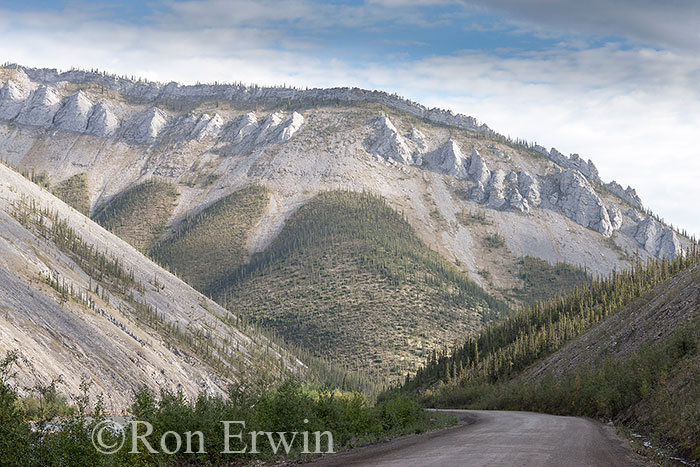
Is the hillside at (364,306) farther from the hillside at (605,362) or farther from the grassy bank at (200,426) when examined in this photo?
the grassy bank at (200,426)

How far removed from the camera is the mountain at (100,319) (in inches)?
2815

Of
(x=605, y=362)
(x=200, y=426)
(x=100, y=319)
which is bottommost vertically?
(x=100, y=319)

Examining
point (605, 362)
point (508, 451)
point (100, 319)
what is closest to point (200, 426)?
point (508, 451)

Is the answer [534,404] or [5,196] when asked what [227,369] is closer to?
[5,196]

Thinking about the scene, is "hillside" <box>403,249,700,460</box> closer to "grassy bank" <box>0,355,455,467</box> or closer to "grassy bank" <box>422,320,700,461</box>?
"grassy bank" <box>422,320,700,461</box>

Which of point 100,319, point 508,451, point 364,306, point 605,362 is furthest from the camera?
point 364,306

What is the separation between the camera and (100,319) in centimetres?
8812

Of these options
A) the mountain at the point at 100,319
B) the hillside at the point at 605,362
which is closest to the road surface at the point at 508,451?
the hillside at the point at 605,362

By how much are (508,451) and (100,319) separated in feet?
277

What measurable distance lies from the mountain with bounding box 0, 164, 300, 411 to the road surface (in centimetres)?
4783

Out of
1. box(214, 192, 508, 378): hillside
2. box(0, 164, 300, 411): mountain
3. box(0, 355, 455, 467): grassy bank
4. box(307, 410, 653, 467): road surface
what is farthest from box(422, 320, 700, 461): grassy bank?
box(214, 192, 508, 378): hillside

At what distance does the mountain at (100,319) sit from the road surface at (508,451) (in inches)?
1883

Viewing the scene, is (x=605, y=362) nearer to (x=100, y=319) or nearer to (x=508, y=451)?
(x=508, y=451)

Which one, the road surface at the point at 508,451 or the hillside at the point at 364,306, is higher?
the road surface at the point at 508,451
